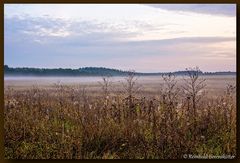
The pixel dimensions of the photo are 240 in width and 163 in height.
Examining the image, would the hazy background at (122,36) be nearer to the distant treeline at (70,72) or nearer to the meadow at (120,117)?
the distant treeline at (70,72)

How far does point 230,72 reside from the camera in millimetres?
10883

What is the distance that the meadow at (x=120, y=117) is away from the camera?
1088cm

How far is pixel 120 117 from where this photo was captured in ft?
36.5

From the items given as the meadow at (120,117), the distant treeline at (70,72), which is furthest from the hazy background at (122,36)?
the meadow at (120,117)

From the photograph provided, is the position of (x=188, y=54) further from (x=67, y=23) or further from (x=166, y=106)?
(x=67, y=23)

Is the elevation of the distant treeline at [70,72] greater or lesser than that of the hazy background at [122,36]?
lesser

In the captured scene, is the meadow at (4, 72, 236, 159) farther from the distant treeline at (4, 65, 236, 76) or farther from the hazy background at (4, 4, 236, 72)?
the hazy background at (4, 4, 236, 72)

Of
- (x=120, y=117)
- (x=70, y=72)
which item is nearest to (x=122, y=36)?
(x=70, y=72)

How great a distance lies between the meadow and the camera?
10875mm

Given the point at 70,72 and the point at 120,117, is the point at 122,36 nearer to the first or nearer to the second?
the point at 70,72

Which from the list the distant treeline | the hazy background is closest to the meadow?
the distant treeline

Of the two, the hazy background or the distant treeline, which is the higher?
the hazy background

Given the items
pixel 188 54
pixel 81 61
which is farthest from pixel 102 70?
pixel 188 54

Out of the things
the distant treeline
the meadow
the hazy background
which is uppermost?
the hazy background
